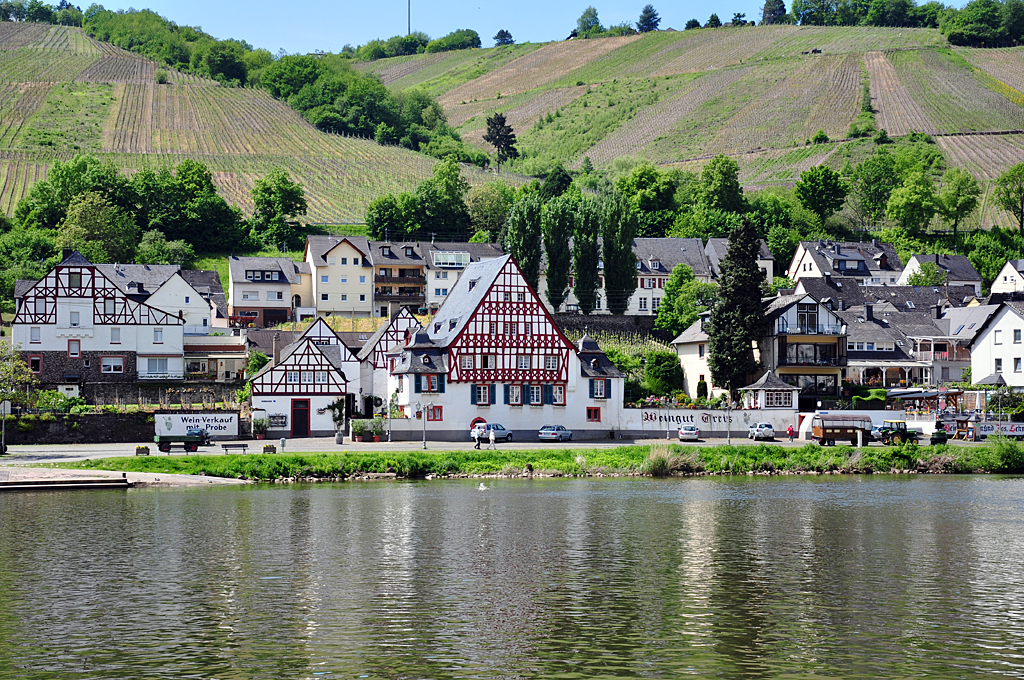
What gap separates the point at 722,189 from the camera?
155m

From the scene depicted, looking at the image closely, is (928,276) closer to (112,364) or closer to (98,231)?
(112,364)

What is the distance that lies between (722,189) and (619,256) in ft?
157

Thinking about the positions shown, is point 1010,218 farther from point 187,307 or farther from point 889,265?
point 187,307

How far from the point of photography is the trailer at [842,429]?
75.4 meters

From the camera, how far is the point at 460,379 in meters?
82.3

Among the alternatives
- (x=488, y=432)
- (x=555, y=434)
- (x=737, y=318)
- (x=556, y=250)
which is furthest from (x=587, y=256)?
(x=488, y=432)

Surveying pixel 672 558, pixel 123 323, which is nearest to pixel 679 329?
pixel 123 323

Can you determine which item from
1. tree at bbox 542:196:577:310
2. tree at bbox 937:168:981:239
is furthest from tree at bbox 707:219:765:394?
tree at bbox 937:168:981:239

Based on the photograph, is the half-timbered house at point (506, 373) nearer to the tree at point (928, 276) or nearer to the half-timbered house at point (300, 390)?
the half-timbered house at point (300, 390)

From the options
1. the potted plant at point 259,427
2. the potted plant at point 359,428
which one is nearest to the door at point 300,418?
the potted plant at point 259,427

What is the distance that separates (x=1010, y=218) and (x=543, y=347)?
109 m

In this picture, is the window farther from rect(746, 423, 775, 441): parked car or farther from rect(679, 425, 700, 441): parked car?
rect(746, 423, 775, 441): parked car

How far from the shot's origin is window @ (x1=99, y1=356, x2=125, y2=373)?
94.7m

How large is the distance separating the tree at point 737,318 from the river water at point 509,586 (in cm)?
4110
